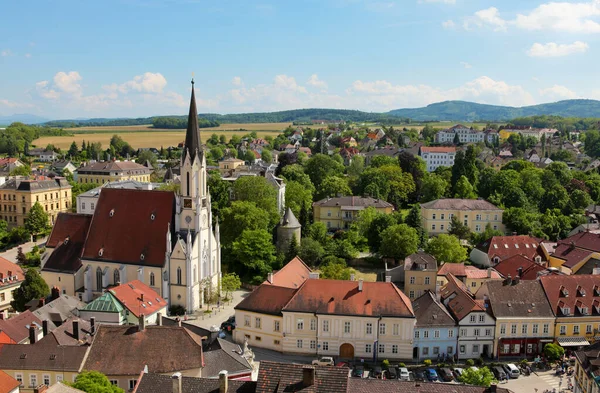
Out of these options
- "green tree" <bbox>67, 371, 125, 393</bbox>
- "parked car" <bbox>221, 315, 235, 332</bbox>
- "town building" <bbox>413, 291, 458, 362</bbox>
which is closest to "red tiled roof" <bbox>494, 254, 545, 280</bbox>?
"town building" <bbox>413, 291, 458, 362</bbox>

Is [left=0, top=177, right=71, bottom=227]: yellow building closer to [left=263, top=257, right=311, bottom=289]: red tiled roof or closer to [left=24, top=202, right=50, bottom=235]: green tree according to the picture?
[left=24, top=202, right=50, bottom=235]: green tree

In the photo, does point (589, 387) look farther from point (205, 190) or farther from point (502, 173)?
point (502, 173)

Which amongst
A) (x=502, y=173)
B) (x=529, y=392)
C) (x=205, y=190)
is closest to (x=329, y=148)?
(x=502, y=173)

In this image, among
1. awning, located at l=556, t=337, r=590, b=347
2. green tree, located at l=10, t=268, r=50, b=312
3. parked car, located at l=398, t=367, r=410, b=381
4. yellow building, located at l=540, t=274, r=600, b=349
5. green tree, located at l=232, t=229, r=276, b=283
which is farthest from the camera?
green tree, located at l=232, t=229, r=276, b=283

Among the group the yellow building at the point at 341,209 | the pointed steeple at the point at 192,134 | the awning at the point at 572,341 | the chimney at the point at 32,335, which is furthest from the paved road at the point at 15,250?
the awning at the point at 572,341

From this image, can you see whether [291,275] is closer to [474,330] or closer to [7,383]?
[474,330]

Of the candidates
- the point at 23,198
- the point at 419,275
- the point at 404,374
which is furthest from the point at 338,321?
the point at 23,198

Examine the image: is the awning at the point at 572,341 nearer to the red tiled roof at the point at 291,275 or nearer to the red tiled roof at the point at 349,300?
the red tiled roof at the point at 349,300
